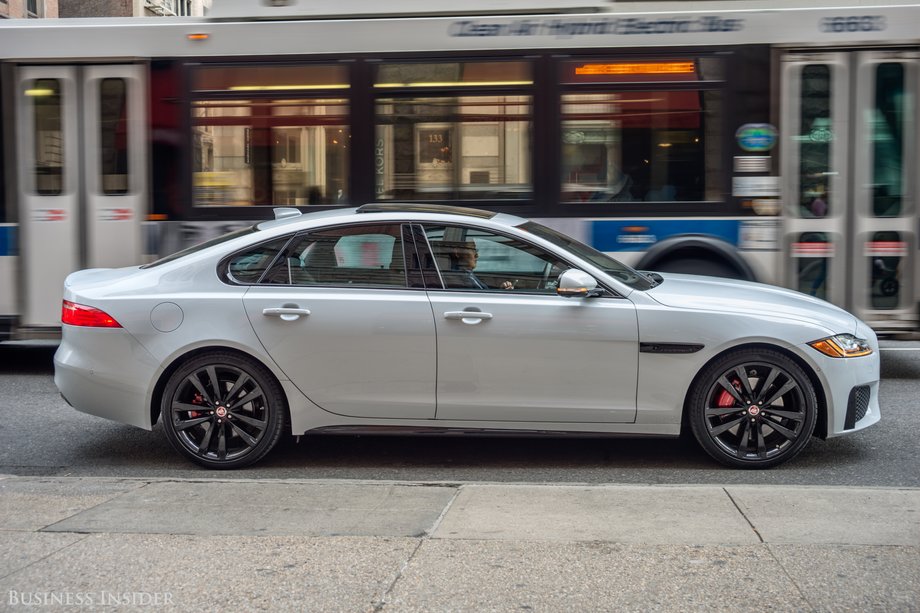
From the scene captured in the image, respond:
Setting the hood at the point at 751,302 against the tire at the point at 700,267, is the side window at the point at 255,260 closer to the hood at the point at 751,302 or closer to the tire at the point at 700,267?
the hood at the point at 751,302

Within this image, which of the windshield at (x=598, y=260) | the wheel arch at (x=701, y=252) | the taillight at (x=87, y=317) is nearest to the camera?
the taillight at (x=87, y=317)

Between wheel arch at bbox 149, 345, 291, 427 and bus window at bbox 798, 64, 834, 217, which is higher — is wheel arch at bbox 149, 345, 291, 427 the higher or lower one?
the lower one

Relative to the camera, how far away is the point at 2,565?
4.35 m

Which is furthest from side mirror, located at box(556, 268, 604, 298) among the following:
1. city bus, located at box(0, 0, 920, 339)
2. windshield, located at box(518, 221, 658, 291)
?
city bus, located at box(0, 0, 920, 339)

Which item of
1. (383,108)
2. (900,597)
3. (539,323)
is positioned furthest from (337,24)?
(900,597)

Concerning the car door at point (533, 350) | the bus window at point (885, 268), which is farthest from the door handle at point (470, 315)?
the bus window at point (885, 268)

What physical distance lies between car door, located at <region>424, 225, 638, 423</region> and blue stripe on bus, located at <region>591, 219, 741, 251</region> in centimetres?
281

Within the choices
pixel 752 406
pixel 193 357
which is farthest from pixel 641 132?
pixel 193 357

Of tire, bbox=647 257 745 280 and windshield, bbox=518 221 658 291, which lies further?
tire, bbox=647 257 745 280

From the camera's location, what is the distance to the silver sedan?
5.91 metres

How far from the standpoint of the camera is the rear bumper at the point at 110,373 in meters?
6.06

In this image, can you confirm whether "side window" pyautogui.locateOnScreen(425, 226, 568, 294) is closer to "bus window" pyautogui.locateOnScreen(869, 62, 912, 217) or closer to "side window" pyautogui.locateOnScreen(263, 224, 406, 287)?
"side window" pyautogui.locateOnScreen(263, 224, 406, 287)

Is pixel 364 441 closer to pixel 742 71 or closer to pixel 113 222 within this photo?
pixel 113 222

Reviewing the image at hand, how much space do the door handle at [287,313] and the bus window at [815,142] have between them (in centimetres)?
482
